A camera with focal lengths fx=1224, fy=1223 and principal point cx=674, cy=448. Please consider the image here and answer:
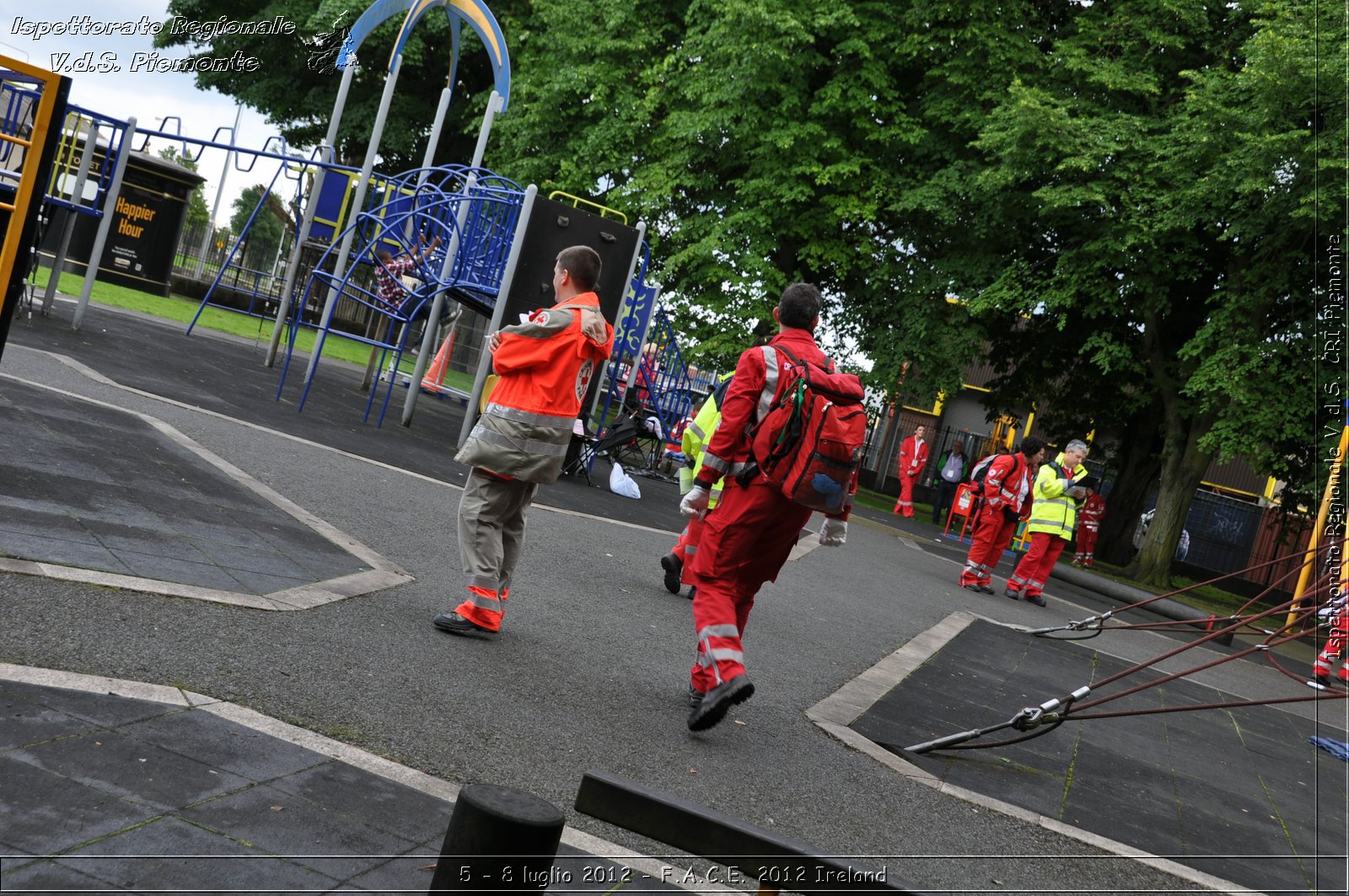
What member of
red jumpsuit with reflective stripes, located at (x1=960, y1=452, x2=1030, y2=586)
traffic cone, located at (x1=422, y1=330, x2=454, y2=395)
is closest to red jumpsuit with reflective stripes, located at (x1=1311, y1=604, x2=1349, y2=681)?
red jumpsuit with reflective stripes, located at (x1=960, y1=452, x2=1030, y2=586)

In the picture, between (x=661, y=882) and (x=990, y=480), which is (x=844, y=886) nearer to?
(x=661, y=882)

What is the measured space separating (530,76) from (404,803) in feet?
85.2

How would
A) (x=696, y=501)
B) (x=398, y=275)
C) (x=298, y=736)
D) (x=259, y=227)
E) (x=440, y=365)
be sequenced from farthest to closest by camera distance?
(x=259, y=227) → (x=440, y=365) → (x=398, y=275) → (x=696, y=501) → (x=298, y=736)

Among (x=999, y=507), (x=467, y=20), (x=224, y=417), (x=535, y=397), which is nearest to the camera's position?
(x=535, y=397)

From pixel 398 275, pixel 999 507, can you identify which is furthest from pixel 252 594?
pixel 398 275

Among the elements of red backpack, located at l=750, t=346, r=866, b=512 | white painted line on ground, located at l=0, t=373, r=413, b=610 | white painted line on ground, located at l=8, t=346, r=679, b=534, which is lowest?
white painted line on ground, located at l=0, t=373, r=413, b=610

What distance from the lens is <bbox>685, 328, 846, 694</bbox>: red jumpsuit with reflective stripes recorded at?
5480mm

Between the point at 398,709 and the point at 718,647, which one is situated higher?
→ the point at 718,647

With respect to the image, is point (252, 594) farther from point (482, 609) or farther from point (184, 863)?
point (184, 863)

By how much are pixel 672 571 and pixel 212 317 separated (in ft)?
59.2

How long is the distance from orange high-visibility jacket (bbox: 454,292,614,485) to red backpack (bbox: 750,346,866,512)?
0.99 metres

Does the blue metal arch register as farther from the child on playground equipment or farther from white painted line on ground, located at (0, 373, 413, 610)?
white painted line on ground, located at (0, 373, 413, 610)

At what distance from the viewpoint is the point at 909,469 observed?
30.0 m

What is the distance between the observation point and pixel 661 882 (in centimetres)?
346
